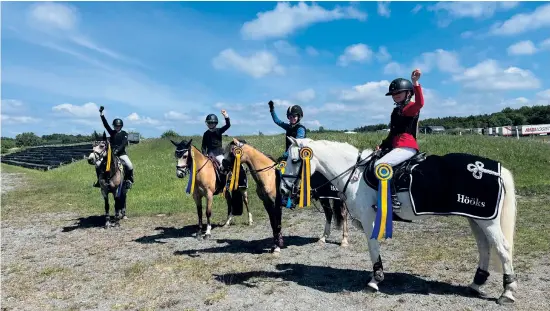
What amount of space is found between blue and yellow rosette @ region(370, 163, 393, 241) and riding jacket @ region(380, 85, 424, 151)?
0.58 meters

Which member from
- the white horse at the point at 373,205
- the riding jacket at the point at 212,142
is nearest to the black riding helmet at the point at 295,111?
the white horse at the point at 373,205

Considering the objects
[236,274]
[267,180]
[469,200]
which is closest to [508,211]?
[469,200]

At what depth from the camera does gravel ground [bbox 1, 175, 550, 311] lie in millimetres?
5191

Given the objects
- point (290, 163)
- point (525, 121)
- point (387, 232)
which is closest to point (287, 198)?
point (290, 163)

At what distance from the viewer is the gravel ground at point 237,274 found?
519 centimetres

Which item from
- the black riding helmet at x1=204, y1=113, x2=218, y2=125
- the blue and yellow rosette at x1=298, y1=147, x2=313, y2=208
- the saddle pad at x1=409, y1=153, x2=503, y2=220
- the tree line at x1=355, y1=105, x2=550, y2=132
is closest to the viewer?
the saddle pad at x1=409, y1=153, x2=503, y2=220

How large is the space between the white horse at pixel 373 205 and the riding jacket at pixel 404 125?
50 centimetres

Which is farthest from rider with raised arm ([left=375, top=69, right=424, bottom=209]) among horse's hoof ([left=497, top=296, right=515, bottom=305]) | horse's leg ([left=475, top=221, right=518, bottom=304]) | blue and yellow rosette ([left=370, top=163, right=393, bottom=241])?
horse's hoof ([left=497, top=296, right=515, bottom=305])

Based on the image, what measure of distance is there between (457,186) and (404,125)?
1202 mm

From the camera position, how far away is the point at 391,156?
5285 millimetres

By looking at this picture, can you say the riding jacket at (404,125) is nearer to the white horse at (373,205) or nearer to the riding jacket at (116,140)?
the white horse at (373,205)

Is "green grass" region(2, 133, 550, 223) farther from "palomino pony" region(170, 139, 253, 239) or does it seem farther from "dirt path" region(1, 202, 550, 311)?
"dirt path" region(1, 202, 550, 311)

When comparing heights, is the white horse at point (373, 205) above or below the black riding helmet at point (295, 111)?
below

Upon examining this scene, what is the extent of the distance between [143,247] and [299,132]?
512 cm
